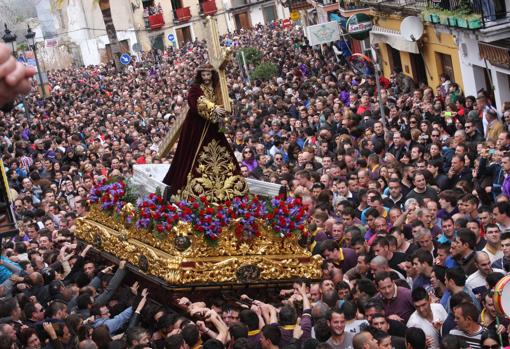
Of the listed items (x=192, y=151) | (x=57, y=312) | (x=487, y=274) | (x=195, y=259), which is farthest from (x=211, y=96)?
(x=487, y=274)

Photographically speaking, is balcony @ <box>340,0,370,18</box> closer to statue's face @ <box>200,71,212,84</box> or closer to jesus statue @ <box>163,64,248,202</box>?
jesus statue @ <box>163,64,248,202</box>

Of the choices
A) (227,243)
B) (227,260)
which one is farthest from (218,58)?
(227,260)

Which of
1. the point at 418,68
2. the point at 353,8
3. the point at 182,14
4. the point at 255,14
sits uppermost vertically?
the point at 182,14

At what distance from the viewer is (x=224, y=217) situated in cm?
987

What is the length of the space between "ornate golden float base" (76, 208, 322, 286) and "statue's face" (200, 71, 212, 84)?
1451 millimetres

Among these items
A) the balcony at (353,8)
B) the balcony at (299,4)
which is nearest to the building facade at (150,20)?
the balcony at (299,4)

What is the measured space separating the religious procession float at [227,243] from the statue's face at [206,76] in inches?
43.7

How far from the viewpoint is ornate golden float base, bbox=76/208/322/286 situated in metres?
9.79

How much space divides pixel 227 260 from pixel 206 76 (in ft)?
5.85

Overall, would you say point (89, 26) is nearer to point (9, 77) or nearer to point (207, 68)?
point (207, 68)

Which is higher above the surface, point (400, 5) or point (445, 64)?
point (400, 5)

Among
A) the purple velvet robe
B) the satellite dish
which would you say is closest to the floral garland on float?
the purple velvet robe

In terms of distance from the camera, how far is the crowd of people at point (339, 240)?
26.5 feet

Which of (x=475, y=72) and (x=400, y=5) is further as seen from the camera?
(x=400, y=5)
